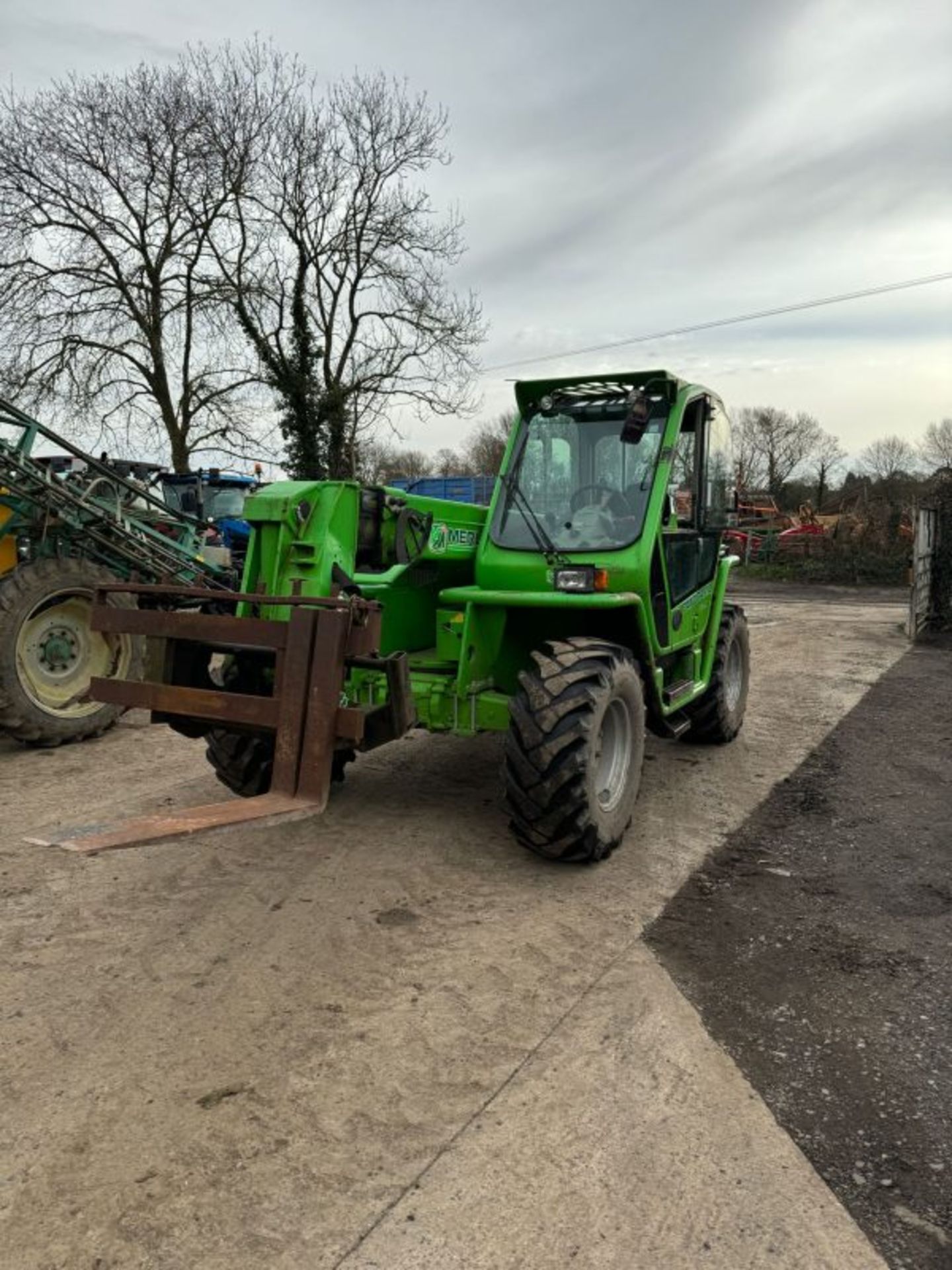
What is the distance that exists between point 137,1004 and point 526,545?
297 cm

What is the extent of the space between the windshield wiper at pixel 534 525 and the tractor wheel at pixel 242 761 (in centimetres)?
154

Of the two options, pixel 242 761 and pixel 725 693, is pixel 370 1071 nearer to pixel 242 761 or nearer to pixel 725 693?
pixel 242 761

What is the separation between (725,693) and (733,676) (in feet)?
1.08

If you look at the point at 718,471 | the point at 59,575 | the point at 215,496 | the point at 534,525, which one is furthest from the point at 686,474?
the point at 215,496

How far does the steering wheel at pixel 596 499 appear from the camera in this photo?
5008mm

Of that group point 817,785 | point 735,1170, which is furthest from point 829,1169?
point 817,785

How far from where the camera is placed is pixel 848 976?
3.49m

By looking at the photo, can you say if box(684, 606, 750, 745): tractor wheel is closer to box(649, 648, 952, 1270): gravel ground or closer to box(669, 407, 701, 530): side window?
box(649, 648, 952, 1270): gravel ground

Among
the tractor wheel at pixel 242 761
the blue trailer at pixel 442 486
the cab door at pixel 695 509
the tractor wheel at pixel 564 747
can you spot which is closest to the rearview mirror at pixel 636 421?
the cab door at pixel 695 509

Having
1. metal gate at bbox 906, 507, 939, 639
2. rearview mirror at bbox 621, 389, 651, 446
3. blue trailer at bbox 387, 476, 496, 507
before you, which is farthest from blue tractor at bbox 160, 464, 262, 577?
rearview mirror at bbox 621, 389, 651, 446

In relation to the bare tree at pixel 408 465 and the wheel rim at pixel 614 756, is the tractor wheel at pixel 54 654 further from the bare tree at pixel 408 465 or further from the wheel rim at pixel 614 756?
the bare tree at pixel 408 465

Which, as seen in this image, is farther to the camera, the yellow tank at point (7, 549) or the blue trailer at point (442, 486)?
the blue trailer at point (442, 486)

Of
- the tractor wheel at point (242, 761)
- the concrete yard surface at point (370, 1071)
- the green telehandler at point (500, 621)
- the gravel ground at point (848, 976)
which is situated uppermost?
the green telehandler at point (500, 621)

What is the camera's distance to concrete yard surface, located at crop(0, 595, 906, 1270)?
86.4 inches
